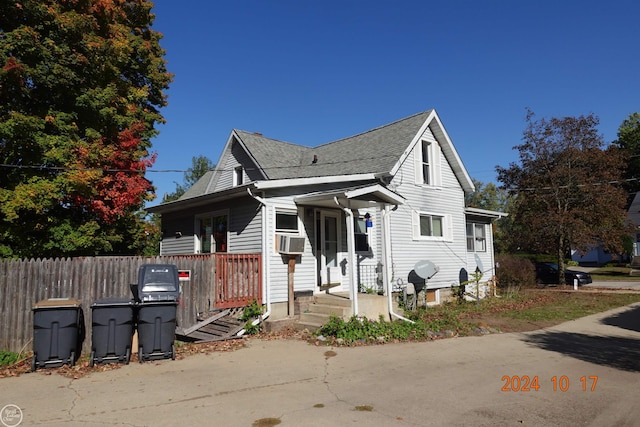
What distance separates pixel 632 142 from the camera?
4962 centimetres

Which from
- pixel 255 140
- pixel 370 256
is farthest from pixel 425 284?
pixel 255 140

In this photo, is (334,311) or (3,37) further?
(3,37)

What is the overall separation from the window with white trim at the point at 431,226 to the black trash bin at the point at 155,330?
29.9ft

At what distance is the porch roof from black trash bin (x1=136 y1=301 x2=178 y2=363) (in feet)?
15.3

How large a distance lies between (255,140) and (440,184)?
7431mm

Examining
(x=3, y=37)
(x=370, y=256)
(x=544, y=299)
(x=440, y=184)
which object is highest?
(x=3, y=37)

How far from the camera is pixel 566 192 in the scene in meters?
22.9

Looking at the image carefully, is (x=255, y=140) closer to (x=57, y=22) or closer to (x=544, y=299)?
(x=57, y=22)

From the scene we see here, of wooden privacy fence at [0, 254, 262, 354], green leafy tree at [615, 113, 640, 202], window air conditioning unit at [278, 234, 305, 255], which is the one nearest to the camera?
wooden privacy fence at [0, 254, 262, 354]

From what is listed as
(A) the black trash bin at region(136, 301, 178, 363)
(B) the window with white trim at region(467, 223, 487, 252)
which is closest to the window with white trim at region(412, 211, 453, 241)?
(B) the window with white trim at region(467, 223, 487, 252)

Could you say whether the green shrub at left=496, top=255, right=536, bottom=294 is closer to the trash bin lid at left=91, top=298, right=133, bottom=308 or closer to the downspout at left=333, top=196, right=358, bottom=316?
the downspout at left=333, top=196, right=358, bottom=316

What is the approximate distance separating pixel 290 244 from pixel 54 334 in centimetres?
537

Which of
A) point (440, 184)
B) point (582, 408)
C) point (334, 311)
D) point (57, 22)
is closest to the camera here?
point (582, 408)

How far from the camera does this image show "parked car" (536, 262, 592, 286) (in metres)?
22.9
